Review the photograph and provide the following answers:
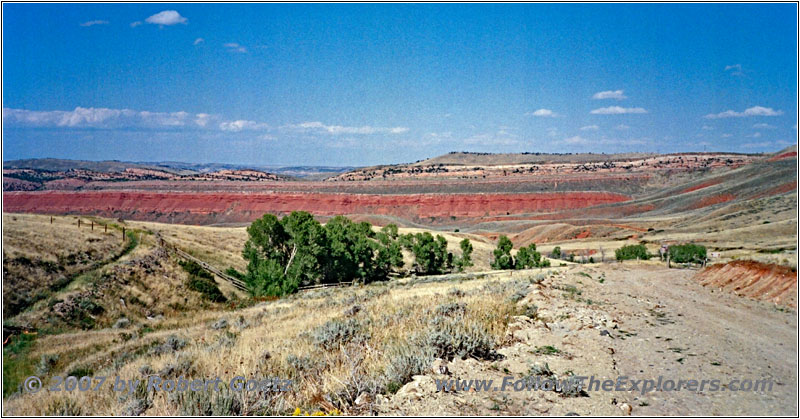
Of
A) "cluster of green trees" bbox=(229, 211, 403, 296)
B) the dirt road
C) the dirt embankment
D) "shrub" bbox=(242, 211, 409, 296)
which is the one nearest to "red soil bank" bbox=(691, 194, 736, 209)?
"shrub" bbox=(242, 211, 409, 296)

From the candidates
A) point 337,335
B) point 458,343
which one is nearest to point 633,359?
point 458,343

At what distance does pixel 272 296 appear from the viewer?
1257 inches

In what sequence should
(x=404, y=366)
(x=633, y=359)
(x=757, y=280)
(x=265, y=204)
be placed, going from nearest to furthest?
1. (x=404, y=366)
2. (x=633, y=359)
3. (x=757, y=280)
4. (x=265, y=204)

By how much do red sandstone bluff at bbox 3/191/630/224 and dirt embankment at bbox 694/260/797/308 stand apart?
109624 mm

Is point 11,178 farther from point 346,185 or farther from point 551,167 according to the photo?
point 551,167

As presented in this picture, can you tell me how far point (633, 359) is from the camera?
8.11 m

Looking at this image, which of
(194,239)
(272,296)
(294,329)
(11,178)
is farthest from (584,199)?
(11,178)

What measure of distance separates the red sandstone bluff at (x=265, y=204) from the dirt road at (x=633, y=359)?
396 ft

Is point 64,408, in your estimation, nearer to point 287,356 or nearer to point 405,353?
point 287,356

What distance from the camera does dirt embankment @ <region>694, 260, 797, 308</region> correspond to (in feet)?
57.6

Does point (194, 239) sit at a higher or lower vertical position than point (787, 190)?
lower

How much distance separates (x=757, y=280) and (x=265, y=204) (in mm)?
131295

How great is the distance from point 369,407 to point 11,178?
19686 cm

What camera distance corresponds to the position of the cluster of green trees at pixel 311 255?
123ft
